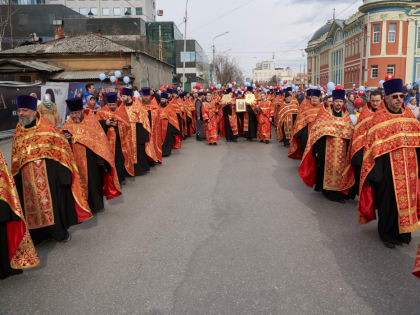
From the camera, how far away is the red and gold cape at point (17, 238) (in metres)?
3.83

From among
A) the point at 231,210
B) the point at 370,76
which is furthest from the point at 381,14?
the point at 231,210

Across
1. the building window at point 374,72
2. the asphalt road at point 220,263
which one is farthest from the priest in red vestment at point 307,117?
the building window at point 374,72

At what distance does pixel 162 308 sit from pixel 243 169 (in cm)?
615

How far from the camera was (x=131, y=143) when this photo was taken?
876 cm

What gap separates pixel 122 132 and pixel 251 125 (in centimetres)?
756

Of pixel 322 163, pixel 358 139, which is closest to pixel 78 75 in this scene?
pixel 322 163

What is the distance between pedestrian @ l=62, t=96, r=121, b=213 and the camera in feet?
18.7

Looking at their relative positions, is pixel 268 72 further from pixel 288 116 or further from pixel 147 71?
pixel 288 116

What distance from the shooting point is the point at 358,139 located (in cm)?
547

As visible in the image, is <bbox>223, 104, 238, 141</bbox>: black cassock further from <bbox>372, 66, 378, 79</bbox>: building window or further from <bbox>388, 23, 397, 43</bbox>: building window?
<bbox>388, 23, 397, 43</bbox>: building window

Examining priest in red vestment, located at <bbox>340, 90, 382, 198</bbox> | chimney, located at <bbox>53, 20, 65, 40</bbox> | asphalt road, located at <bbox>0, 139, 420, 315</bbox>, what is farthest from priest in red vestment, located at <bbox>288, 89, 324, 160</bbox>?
chimney, located at <bbox>53, 20, 65, 40</bbox>

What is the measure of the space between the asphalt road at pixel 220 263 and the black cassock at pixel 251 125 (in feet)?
26.1

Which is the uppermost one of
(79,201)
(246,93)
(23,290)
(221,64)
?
(221,64)

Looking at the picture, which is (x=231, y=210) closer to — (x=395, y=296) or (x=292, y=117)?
(x=395, y=296)
